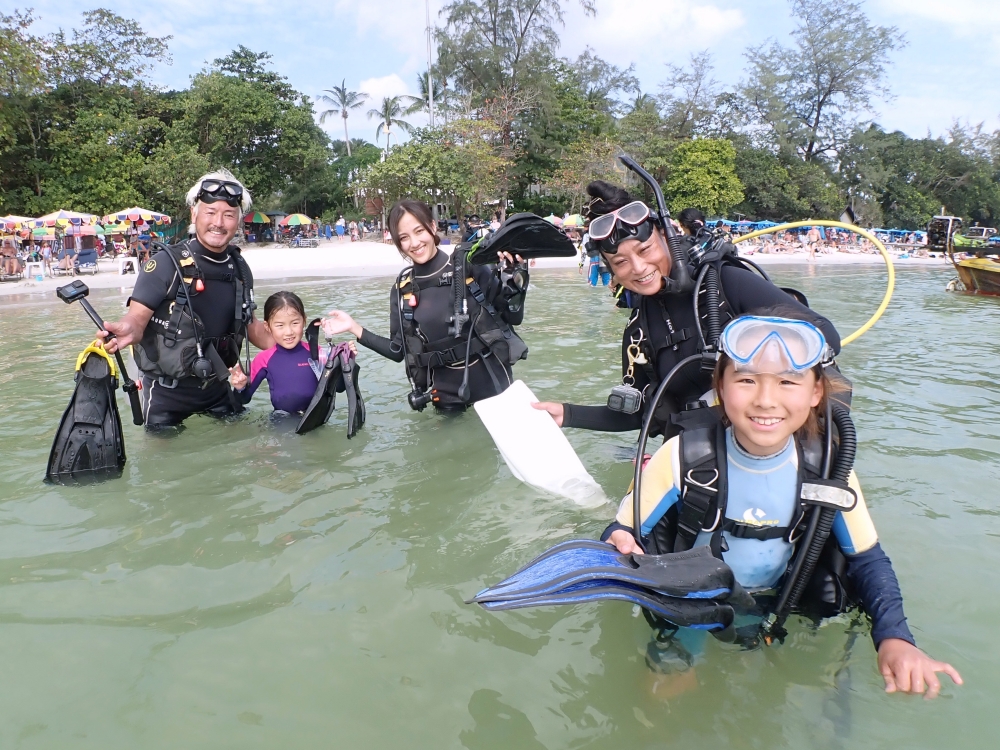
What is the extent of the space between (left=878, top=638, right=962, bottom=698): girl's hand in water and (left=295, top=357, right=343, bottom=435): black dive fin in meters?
3.49

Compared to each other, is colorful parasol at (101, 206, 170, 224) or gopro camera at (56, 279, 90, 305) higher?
colorful parasol at (101, 206, 170, 224)

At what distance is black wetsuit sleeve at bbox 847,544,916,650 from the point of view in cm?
181

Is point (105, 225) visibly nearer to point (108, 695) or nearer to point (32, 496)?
point (32, 496)

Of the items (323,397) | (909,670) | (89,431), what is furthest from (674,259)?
(89,431)

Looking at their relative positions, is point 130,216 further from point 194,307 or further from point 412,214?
point 412,214

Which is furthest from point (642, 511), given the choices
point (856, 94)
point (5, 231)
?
point (856, 94)

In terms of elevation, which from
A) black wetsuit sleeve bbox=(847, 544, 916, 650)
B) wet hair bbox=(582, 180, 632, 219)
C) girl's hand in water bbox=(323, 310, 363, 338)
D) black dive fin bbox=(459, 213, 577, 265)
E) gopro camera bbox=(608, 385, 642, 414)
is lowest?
black wetsuit sleeve bbox=(847, 544, 916, 650)

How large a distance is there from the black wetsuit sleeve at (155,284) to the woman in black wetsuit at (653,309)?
2470mm

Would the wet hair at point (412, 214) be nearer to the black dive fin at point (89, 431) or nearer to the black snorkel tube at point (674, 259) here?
the black snorkel tube at point (674, 259)

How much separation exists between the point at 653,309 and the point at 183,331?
284 centimetres

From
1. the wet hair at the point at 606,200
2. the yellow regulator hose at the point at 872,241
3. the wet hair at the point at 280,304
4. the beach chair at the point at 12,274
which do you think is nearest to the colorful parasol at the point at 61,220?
the beach chair at the point at 12,274

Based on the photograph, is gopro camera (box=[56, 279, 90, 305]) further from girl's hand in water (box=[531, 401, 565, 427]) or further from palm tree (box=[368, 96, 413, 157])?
palm tree (box=[368, 96, 413, 157])

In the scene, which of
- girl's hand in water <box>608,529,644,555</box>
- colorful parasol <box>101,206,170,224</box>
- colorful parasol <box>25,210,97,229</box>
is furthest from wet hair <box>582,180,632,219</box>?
colorful parasol <box>101,206,170,224</box>

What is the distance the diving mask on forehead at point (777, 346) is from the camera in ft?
6.09
